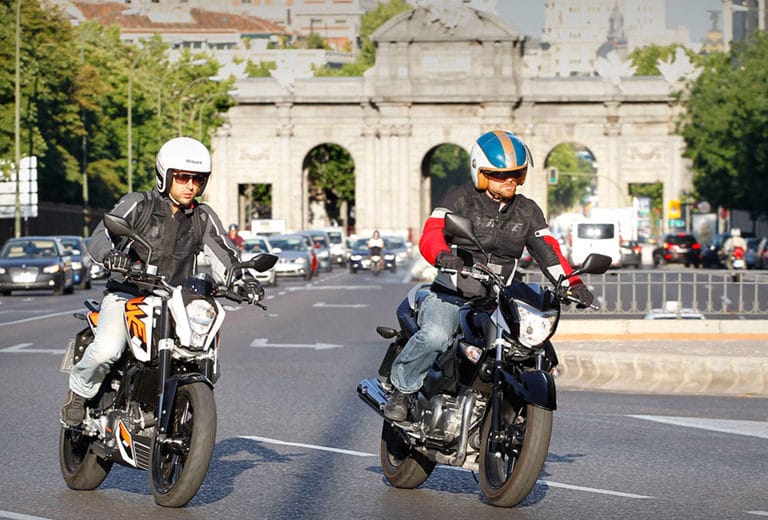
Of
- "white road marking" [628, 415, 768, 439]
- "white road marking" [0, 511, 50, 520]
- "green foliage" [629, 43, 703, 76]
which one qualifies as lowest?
"white road marking" [628, 415, 768, 439]

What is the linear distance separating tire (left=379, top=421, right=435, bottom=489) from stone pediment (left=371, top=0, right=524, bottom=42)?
101 meters

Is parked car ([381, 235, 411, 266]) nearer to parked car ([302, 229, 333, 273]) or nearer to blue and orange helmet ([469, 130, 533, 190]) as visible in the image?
parked car ([302, 229, 333, 273])

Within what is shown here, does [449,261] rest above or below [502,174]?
below

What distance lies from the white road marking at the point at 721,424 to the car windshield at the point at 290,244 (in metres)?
42.2

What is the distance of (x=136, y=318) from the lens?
869 centimetres

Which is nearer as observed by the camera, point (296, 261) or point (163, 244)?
point (163, 244)

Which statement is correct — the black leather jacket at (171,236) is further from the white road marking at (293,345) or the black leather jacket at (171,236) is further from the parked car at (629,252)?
the parked car at (629,252)

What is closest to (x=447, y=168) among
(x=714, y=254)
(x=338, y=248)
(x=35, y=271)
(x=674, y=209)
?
(x=674, y=209)

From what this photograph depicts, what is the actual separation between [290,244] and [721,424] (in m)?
43.6

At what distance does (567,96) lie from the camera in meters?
112

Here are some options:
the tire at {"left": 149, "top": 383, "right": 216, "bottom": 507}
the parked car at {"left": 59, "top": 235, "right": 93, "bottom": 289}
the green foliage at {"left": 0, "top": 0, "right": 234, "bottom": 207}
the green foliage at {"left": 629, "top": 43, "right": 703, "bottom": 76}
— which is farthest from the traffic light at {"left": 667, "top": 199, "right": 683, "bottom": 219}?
the tire at {"left": 149, "top": 383, "right": 216, "bottom": 507}

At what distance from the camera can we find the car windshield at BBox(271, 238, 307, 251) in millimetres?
56125

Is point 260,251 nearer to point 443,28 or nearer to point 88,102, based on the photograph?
point 88,102

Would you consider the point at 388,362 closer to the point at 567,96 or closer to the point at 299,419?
the point at 299,419
